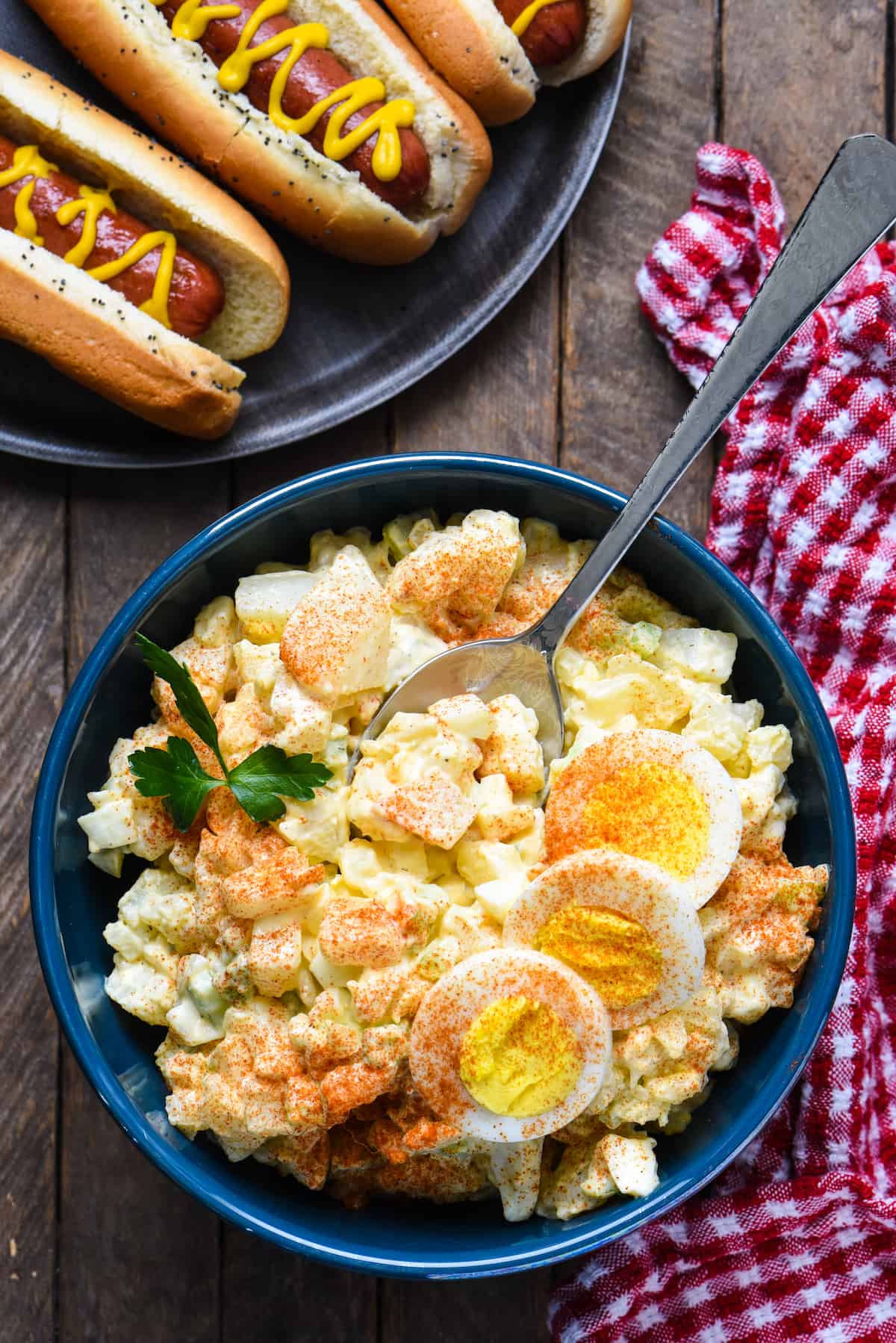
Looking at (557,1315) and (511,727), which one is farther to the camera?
(557,1315)

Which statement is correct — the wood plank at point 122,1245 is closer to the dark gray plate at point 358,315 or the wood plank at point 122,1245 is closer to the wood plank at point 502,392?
the dark gray plate at point 358,315

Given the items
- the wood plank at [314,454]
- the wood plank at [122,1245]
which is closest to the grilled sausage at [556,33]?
the wood plank at [314,454]

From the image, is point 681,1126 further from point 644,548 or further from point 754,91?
point 754,91

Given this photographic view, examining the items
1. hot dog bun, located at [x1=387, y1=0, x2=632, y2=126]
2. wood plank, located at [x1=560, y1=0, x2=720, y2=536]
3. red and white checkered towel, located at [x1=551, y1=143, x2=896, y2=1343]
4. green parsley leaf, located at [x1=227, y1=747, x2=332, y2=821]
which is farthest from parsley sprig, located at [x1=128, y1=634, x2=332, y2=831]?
hot dog bun, located at [x1=387, y1=0, x2=632, y2=126]

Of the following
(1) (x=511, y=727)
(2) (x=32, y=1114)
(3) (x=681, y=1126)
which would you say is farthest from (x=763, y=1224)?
(2) (x=32, y=1114)

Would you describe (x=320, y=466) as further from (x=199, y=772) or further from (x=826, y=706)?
(x=826, y=706)
